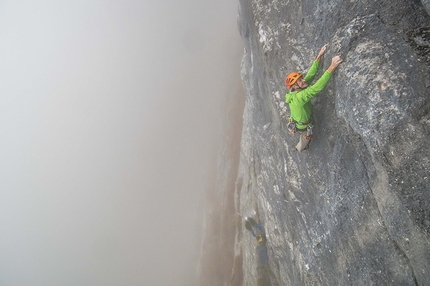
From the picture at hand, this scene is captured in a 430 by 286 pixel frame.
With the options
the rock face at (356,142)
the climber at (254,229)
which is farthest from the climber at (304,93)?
the climber at (254,229)

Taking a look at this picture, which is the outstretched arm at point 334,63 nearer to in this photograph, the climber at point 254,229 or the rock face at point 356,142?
the rock face at point 356,142

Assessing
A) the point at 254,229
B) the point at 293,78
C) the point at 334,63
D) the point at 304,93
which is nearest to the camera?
the point at 334,63

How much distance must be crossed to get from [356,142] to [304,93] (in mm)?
2094

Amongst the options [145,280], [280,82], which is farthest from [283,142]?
[145,280]

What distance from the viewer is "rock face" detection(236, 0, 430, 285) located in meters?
5.46

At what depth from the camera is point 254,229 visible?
18016 millimetres

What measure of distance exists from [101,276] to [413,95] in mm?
99853

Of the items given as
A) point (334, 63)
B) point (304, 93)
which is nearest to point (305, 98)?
point (304, 93)

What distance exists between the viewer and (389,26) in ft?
19.8

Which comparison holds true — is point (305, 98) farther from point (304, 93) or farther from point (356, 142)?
point (356, 142)

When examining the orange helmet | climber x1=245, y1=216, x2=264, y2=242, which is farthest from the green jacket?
climber x1=245, y1=216, x2=264, y2=242

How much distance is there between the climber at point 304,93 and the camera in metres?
6.79

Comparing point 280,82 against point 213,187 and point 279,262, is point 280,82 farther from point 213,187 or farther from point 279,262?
point 213,187

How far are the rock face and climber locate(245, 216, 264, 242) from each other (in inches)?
187
